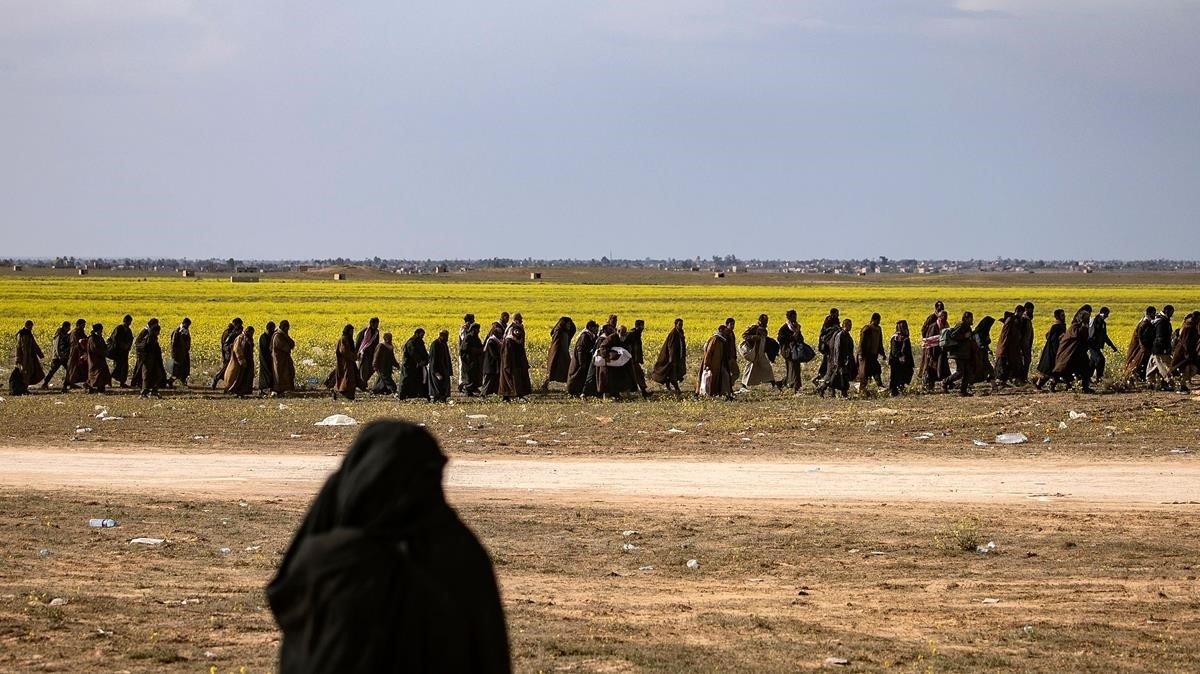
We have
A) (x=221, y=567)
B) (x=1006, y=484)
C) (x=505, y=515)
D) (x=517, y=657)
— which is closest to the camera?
(x=517, y=657)

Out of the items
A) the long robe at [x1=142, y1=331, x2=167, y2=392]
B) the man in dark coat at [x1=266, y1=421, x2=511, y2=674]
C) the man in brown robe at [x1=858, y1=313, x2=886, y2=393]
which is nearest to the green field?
the long robe at [x1=142, y1=331, x2=167, y2=392]

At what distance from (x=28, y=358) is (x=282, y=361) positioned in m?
4.75

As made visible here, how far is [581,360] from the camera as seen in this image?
26.0m

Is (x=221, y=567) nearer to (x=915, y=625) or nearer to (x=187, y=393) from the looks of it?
(x=915, y=625)

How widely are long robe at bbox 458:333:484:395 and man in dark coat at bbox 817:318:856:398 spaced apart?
5971 millimetres

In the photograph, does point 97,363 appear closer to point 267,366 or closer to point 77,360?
point 77,360

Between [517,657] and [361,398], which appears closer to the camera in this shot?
[517,657]

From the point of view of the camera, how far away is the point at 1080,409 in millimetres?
21594

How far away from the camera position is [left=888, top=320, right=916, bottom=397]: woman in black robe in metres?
25.6

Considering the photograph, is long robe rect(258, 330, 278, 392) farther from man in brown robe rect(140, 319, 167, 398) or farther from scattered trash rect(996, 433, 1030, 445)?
scattered trash rect(996, 433, 1030, 445)

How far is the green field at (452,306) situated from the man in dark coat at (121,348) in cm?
297

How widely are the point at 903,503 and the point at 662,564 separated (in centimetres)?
360

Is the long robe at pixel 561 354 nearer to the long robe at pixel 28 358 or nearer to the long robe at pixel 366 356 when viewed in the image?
the long robe at pixel 366 356

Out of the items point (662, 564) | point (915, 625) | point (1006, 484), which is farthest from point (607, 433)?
point (915, 625)
